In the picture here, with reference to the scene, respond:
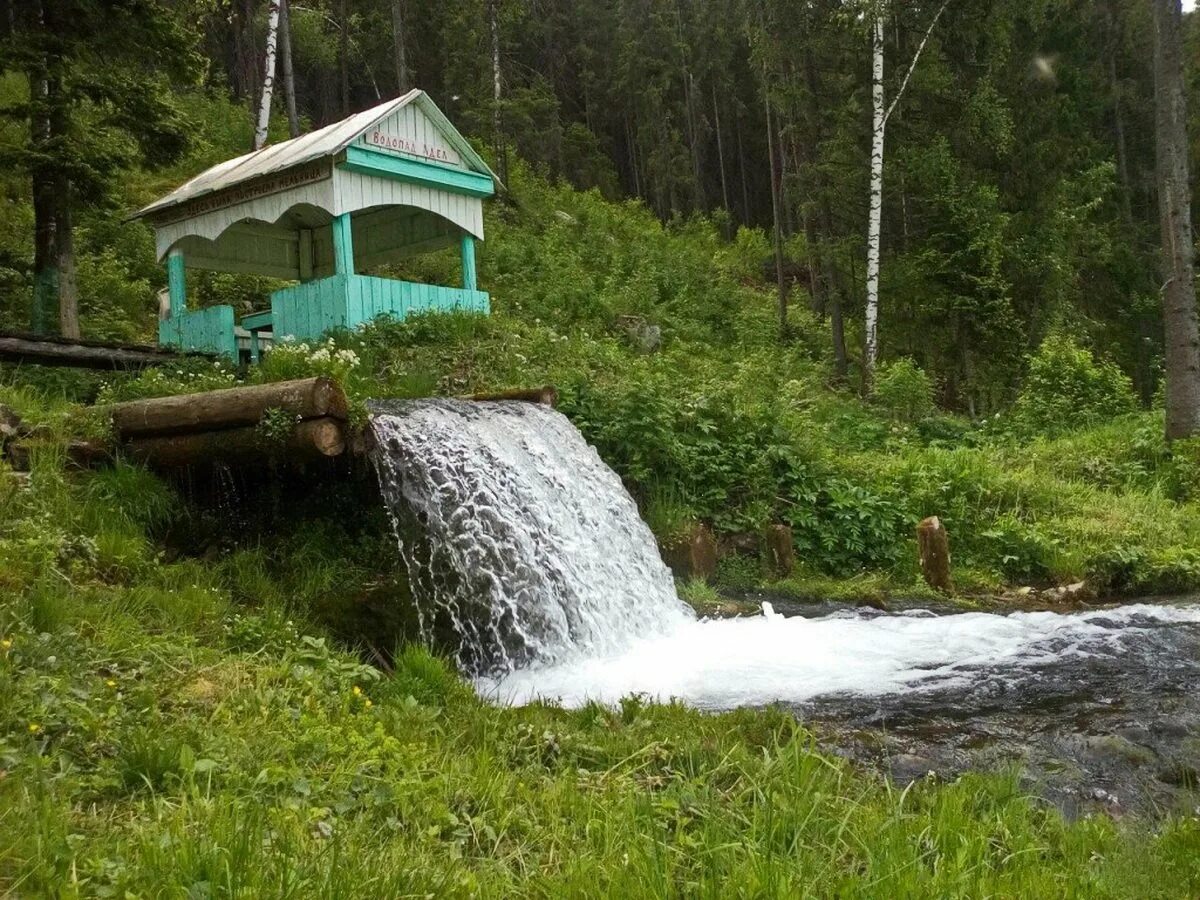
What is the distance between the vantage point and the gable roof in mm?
11383

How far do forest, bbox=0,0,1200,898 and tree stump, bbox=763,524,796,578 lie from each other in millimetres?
94

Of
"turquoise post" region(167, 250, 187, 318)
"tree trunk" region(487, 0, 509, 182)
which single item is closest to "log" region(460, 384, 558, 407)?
"turquoise post" region(167, 250, 187, 318)

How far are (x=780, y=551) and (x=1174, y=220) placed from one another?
8672 millimetres

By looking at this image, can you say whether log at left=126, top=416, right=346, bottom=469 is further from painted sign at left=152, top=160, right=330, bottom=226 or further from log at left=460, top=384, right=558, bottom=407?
painted sign at left=152, top=160, right=330, bottom=226

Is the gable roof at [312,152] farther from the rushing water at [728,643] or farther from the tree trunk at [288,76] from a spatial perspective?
the tree trunk at [288,76]

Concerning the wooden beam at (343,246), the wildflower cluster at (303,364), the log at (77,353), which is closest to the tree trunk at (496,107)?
the wooden beam at (343,246)

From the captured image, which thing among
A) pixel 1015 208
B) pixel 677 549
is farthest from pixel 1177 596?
pixel 1015 208

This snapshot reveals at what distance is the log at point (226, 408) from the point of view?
20.7 ft

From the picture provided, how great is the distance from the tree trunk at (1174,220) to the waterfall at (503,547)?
28.5 feet

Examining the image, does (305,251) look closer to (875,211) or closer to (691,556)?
(691,556)

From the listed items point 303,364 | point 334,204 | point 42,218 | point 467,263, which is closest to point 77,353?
point 303,364

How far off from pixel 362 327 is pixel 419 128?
3277 mm

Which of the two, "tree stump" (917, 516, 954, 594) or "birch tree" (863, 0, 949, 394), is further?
"birch tree" (863, 0, 949, 394)

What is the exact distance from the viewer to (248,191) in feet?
39.7
